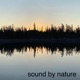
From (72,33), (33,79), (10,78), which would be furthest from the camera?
(72,33)

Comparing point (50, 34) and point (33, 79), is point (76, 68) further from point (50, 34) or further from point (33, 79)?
point (50, 34)

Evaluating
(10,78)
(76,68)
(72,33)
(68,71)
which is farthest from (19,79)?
(72,33)

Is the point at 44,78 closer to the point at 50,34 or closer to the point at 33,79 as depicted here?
the point at 33,79

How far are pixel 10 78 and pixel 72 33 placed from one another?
6053 centimetres

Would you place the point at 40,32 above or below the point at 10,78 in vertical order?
below

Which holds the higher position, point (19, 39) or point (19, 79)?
point (19, 79)

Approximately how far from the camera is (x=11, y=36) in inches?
3039

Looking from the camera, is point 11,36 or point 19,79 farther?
point 11,36

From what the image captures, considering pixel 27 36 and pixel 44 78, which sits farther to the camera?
pixel 27 36

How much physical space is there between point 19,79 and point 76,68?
4.63m

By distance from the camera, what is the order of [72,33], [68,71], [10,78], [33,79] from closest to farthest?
[33,79] → [10,78] → [68,71] → [72,33]

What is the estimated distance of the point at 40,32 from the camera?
260 feet

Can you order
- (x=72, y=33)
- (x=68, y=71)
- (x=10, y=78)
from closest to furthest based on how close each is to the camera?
(x=10, y=78), (x=68, y=71), (x=72, y=33)

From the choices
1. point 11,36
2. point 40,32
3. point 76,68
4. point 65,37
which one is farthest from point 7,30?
point 76,68
